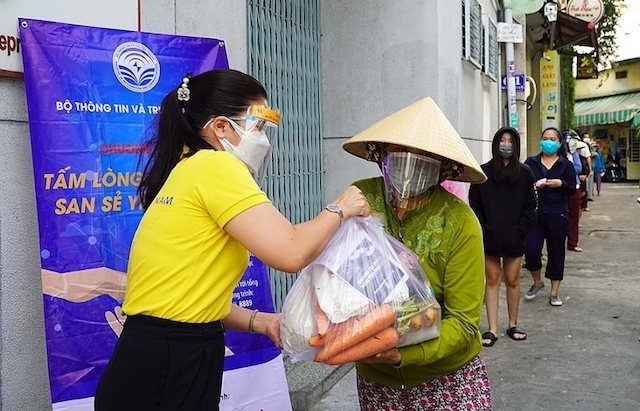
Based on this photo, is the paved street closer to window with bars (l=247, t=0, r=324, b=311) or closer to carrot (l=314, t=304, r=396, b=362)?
window with bars (l=247, t=0, r=324, b=311)

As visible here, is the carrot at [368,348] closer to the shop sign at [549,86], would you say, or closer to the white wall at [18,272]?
the white wall at [18,272]

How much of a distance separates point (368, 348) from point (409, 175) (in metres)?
0.63

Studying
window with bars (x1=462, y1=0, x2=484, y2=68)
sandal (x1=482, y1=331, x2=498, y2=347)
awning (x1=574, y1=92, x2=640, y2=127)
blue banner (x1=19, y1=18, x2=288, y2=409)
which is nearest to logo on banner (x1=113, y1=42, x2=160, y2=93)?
blue banner (x1=19, y1=18, x2=288, y2=409)

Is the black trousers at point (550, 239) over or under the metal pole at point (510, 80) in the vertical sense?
under

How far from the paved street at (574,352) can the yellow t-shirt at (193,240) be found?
9.61ft

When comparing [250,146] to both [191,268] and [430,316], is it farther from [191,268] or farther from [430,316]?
[430,316]

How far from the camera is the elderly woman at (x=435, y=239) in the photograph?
2.23m

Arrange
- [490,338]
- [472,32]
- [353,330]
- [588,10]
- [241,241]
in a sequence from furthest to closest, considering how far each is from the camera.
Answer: [588,10] < [472,32] < [490,338] < [353,330] < [241,241]

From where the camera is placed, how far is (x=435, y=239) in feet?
7.50

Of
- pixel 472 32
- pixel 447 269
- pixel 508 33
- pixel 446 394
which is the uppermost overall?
pixel 508 33

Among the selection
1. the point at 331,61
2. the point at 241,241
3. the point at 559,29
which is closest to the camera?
the point at 241,241

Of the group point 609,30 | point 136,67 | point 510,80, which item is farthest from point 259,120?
point 609,30

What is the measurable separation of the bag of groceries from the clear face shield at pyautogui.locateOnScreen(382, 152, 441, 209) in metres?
0.21

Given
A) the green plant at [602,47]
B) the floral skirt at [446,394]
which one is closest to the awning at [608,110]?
the green plant at [602,47]
